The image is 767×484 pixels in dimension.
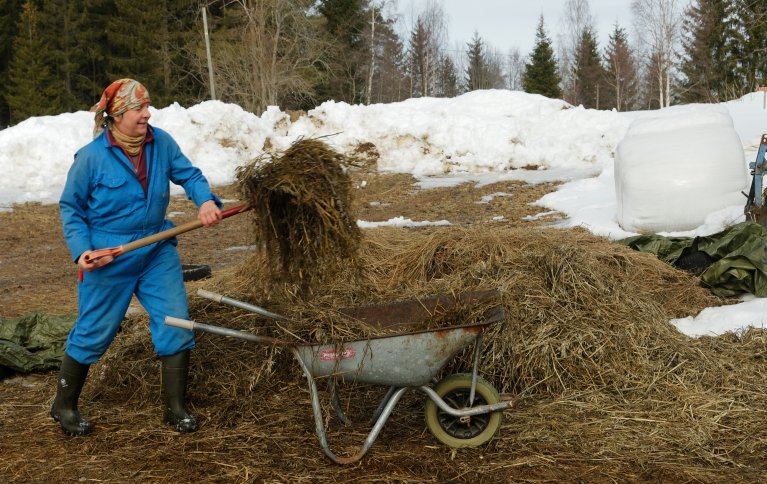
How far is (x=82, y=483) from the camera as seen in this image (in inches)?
111

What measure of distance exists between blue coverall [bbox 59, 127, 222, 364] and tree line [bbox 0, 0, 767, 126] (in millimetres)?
22344

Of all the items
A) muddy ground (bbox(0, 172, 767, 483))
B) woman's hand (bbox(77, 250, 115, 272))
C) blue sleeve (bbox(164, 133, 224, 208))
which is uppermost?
blue sleeve (bbox(164, 133, 224, 208))

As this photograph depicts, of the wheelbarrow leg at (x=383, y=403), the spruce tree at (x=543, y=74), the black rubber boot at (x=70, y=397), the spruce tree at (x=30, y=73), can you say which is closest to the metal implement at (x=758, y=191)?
the wheelbarrow leg at (x=383, y=403)

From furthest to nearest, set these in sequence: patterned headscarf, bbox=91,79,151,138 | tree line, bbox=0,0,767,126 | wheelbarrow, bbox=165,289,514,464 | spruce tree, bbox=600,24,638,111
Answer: spruce tree, bbox=600,24,638,111, tree line, bbox=0,0,767,126, patterned headscarf, bbox=91,79,151,138, wheelbarrow, bbox=165,289,514,464

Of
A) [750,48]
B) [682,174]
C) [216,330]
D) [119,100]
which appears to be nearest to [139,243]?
[216,330]

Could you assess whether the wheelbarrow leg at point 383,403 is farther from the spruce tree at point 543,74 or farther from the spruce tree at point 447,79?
the spruce tree at point 447,79

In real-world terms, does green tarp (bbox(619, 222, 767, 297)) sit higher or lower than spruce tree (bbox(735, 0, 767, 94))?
lower

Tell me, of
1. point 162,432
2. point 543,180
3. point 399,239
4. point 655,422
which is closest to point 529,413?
point 655,422

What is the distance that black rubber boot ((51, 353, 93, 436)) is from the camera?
330 centimetres

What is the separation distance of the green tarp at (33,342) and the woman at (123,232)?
1062 mm

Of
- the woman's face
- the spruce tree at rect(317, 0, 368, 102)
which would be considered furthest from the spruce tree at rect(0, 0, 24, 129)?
the woman's face

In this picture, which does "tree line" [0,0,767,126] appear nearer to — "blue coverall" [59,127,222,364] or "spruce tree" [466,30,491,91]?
"spruce tree" [466,30,491,91]

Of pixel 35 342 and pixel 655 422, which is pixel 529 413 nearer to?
pixel 655 422

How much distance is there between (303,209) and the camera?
9.73ft
